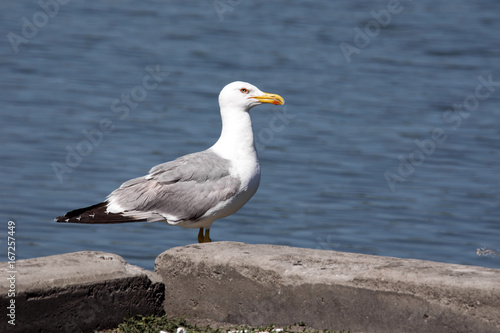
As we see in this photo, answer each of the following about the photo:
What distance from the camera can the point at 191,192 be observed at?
6598mm

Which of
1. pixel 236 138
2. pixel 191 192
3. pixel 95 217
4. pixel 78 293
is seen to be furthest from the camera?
pixel 236 138

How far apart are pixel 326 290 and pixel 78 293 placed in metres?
1.32

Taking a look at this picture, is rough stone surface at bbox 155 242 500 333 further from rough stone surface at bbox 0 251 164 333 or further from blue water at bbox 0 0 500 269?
blue water at bbox 0 0 500 269

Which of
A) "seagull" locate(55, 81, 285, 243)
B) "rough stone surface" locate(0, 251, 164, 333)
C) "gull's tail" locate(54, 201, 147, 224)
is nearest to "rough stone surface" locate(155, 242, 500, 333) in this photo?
"rough stone surface" locate(0, 251, 164, 333)

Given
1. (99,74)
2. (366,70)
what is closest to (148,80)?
(99,74)

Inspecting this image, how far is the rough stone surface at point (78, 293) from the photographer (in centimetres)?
462

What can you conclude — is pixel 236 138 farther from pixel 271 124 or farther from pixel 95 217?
pixel 271 124

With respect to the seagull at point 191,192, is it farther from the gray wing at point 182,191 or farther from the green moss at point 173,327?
the green moss at point 173,327

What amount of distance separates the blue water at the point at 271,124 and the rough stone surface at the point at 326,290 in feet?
12.0

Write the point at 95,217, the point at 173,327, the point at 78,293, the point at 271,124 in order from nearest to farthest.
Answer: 1. the point at 78,293
2. the point at 173,327
3. the point at 95,217
4. the point at 271,124

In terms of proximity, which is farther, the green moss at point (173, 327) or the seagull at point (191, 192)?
the seagull at point (191, 192)

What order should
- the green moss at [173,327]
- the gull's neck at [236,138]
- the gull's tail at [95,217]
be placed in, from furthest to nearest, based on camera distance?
1. the gull's neck at [236,138]
2. the gull's tail at [95,217]
3. the green moss at [173,327]

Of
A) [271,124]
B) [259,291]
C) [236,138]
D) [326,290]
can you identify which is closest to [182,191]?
[236,138]

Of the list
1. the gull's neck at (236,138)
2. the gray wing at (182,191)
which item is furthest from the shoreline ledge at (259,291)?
the gull's neck at (236,138)
